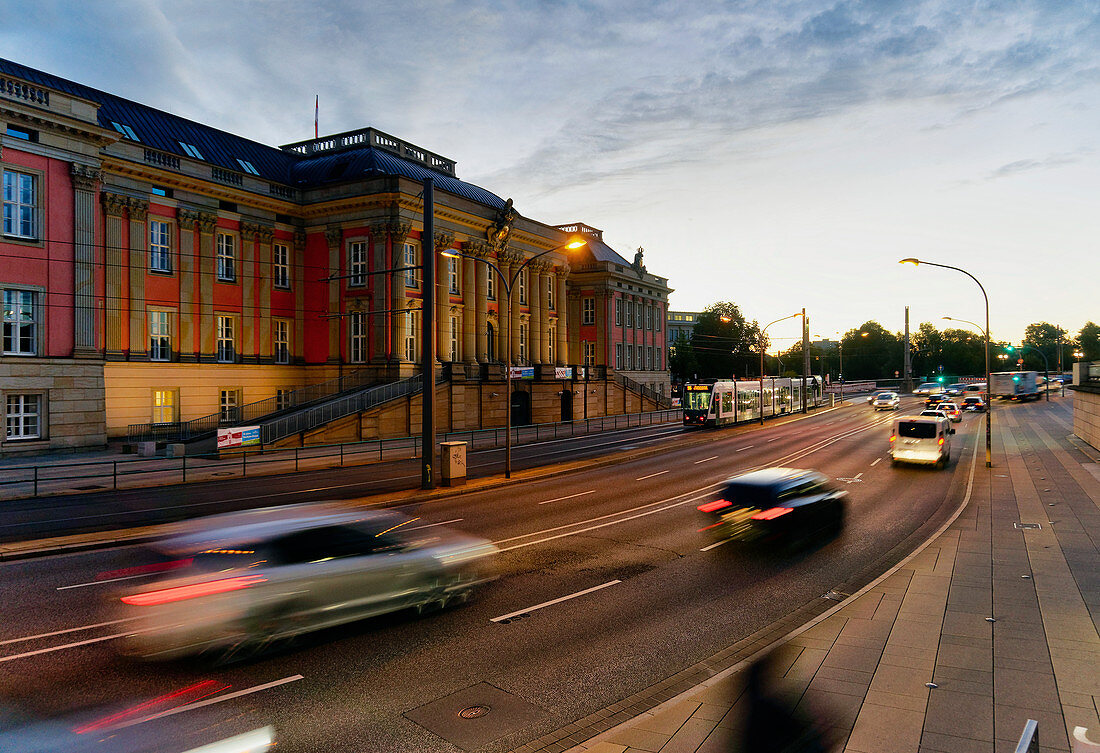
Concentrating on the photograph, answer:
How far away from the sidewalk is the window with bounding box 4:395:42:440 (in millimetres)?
35338

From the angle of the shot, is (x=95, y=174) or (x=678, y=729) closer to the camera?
(x=678, y=729)

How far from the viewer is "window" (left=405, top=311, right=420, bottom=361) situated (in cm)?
4666

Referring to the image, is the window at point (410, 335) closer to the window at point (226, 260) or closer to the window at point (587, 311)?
the window at point (226, 260)

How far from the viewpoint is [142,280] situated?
37.9 m

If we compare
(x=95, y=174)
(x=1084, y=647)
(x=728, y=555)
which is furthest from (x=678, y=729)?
(x=95, y=174)

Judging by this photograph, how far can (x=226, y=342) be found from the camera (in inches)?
1699

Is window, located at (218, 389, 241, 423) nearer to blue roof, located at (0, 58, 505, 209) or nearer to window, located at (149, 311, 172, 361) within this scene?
window, located at (149, 311, 172, 361)

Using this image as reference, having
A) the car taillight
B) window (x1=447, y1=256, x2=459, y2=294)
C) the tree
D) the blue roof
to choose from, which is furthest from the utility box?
the tree

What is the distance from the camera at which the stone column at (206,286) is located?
135 ft

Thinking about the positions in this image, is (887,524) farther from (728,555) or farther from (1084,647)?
(1084,647)

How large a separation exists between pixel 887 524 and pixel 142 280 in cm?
4042

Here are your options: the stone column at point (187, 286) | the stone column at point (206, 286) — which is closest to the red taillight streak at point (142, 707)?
the stone column at point (187, 286)

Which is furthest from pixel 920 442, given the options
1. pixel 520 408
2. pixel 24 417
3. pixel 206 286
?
pixel 24 417

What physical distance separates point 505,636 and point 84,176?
36.7 metres
